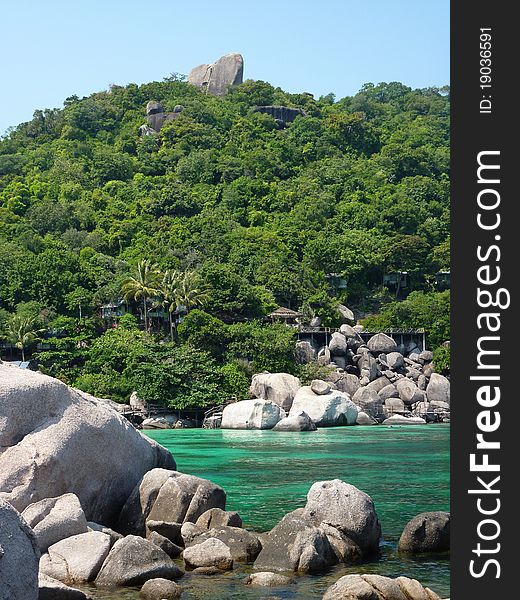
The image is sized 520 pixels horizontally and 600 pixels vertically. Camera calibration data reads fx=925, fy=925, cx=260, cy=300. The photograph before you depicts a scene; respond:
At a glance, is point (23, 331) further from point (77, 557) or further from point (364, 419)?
point (77, 557)

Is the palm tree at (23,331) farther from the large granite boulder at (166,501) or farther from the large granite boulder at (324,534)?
the large granite boulder at (324,534)

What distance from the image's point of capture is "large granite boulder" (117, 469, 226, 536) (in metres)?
14.5

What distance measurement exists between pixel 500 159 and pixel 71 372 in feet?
158

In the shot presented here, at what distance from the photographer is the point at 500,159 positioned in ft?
18.7

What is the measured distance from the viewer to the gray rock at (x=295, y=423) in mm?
41781

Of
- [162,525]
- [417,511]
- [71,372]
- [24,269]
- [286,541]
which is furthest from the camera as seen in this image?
[24,269]

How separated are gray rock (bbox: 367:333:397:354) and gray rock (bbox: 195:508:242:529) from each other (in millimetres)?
43037

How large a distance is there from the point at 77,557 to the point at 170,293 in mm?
44423

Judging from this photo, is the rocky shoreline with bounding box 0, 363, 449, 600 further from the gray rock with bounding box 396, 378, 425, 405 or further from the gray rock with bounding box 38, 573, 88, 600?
the gray rock with bounding box 396, 378, 425, 405

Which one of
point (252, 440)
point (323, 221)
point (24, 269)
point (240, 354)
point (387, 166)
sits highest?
point (387, 166)

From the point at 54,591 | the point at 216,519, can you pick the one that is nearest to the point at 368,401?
→ the point at 216,519

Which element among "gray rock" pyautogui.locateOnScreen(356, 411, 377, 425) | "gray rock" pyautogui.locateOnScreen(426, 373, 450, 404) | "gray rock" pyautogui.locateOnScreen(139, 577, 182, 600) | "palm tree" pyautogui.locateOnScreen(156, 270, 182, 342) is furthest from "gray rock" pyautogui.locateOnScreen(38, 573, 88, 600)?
"palm tree" pyautogui.locateOnScreen(156, 270, 182, 342)

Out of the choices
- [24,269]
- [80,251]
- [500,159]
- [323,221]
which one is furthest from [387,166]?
[500,159]

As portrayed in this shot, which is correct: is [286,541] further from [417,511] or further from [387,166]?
[387,166]
